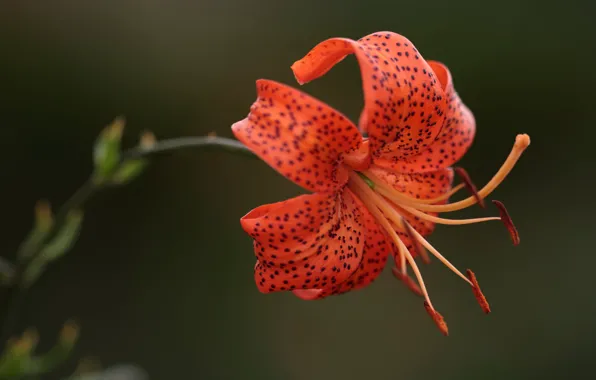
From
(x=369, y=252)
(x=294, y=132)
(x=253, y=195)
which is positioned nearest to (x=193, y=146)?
(x=294, y=132)

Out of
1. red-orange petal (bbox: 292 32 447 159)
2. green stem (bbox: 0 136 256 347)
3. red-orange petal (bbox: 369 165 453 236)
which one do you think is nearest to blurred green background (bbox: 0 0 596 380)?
green stem (bbox: 0 136 256 347)

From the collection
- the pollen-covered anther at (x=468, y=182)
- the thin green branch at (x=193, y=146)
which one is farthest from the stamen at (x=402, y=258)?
the thin green branch at (x=193, y=146)

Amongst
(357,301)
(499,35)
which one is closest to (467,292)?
(357,301)

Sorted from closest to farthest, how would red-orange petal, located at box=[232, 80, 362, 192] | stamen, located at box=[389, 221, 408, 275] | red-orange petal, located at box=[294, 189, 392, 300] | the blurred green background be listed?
1. red-orange petal, located at box=[232, 80, 362, 192]
2. stamen, located at box=[389, 221, 408, 275]
3. red-orange petal, located at box=[294, 189, 392, 300]
4. the blurred green background

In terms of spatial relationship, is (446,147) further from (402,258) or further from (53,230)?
(53,230)

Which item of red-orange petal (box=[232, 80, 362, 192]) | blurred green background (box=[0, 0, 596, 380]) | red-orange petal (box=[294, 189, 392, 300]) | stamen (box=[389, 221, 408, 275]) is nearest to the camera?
red-orange petal (box=[232, 80, 362, 192])

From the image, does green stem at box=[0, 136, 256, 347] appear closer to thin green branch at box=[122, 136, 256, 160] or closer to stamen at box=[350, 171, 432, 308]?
thin green branch at box=[122, 136, 256, 160]
